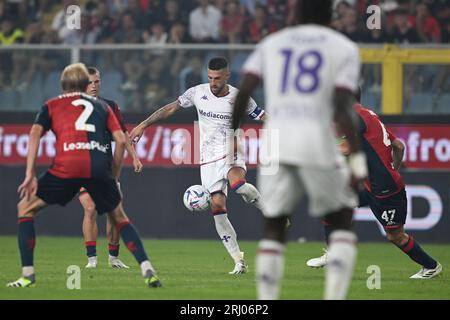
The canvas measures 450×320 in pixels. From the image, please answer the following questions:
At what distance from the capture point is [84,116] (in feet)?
36.1

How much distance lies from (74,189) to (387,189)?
4.08 m

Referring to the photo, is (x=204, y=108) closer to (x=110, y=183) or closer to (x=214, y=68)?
(x=214, y=68)

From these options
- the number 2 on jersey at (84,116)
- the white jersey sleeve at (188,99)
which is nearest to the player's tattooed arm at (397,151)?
the white jersey sleeve at (188,99)

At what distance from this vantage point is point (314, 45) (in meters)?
8.52

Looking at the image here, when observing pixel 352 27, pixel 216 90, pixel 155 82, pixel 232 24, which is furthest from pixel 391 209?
pixel 232 24

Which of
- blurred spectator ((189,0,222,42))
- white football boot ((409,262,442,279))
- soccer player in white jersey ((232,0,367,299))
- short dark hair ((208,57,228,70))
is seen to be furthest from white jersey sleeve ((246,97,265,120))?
blurred spectator ((189,0,222,42))

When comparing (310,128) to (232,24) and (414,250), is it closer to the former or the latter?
(414,250)

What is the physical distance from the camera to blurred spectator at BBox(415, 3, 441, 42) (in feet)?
72.1

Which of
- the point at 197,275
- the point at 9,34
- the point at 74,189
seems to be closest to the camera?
the point at 74,189

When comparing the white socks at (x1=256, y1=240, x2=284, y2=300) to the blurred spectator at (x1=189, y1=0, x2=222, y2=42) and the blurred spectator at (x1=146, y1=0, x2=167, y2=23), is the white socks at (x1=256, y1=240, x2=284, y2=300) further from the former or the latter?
the blurred spectator at (x1=146, y1=0, x2=167, y2=23)

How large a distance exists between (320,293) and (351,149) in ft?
10.4

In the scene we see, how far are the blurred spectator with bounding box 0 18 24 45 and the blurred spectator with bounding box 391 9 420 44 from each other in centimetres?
731
